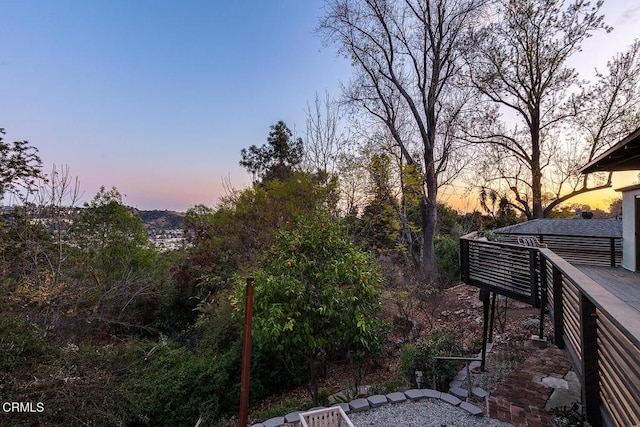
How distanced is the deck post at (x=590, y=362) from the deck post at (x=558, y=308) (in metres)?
1.17

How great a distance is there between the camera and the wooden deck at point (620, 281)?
4.02 metres

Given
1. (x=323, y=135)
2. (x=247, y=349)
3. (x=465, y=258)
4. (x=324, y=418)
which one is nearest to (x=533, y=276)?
(x=465, y=258)

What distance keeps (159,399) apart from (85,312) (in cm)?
326

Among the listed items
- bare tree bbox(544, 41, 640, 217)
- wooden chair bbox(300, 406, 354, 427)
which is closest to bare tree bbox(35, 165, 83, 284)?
wooden chair bbox(300, 406, 354, 427)

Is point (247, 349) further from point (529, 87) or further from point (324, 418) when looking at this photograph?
point (529, 87)

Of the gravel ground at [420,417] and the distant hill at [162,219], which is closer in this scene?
the gravel ground at [420,417]

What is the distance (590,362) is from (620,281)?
11.5 feet

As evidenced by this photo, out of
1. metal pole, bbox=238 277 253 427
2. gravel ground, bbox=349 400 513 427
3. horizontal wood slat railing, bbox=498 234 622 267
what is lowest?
gravel ground, bbox=349 400 513 427

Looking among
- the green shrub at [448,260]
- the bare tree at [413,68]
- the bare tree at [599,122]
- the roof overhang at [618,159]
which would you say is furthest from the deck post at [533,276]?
the bare tree at [599,122]

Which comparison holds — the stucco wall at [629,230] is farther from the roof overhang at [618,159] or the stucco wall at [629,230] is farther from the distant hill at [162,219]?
the distant hill at [162,219]

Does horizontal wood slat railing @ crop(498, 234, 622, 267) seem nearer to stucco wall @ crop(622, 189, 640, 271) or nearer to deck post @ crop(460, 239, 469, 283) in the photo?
stucco wall @ crop(622, 189, 640, 271)

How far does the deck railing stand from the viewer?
1.96m

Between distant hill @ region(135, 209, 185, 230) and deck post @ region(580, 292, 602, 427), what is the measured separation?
47.1 ft

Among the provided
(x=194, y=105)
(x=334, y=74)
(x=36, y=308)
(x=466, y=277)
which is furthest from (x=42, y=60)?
(x=466, y=277)
